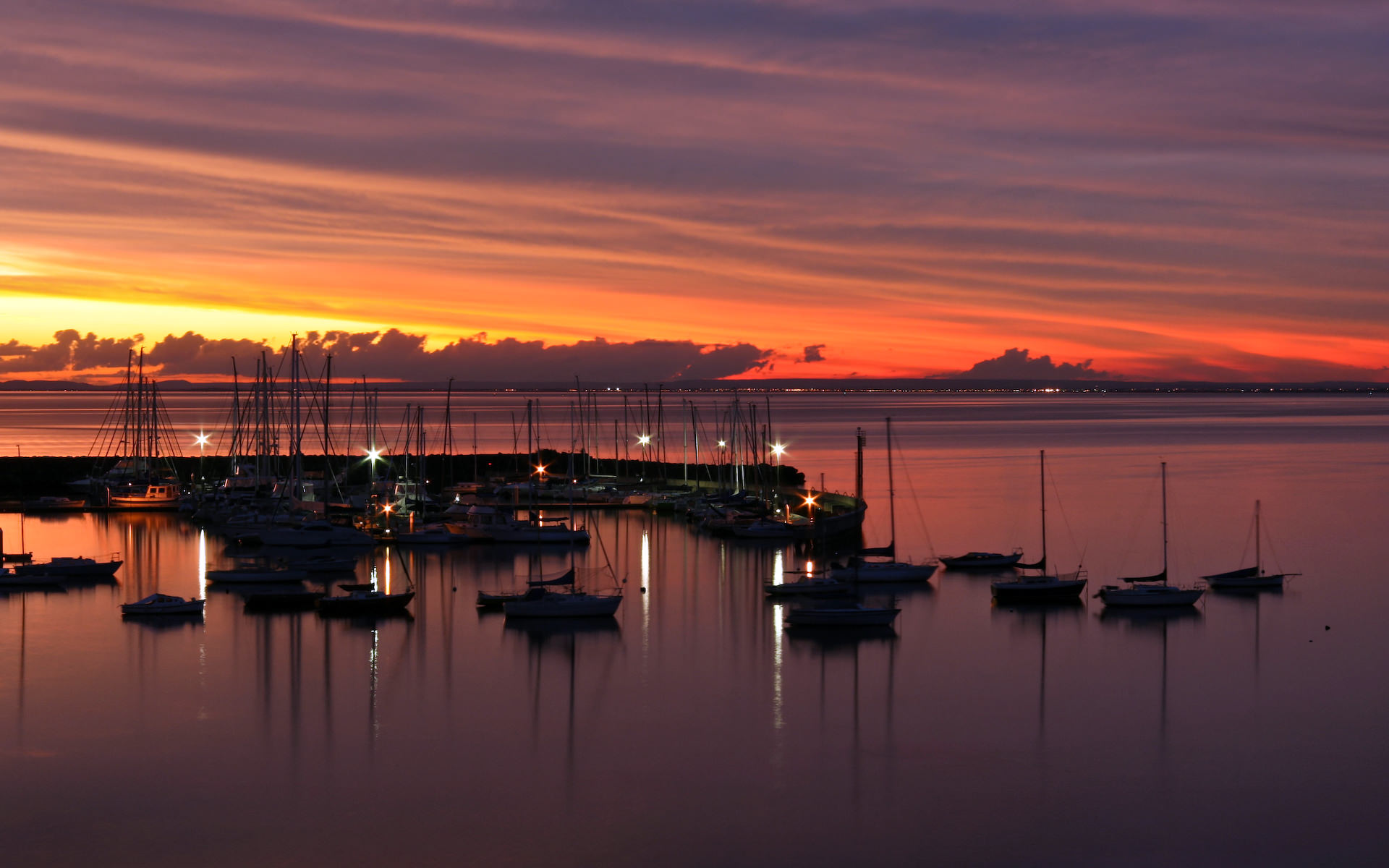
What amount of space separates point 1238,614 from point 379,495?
3243cm

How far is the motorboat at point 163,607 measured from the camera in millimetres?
27672

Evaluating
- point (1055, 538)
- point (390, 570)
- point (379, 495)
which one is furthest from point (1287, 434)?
point (390, 570)

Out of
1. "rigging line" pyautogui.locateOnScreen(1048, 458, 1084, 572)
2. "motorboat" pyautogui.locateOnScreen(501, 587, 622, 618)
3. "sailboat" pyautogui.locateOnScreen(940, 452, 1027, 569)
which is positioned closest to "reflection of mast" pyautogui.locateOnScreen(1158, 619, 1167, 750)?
"sailboat" pyautogui.locateOnScreen(940, 452, 1027, 569)

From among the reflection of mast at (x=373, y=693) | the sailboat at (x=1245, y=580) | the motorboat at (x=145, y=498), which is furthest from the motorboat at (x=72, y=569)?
the sailboat at (x=1245, y=580)

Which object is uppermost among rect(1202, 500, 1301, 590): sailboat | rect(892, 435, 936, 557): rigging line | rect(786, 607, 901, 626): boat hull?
rect(892, 435, 936, 557): rigging line

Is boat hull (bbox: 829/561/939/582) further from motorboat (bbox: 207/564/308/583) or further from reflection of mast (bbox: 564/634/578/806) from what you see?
motorboat (bbox: 207/564/308/583)

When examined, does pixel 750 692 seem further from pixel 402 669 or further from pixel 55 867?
A: pixel 55 867

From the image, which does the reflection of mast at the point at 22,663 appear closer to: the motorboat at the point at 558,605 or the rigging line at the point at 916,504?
the motorboat at the point at 558,605

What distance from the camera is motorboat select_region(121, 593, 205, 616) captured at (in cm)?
2767

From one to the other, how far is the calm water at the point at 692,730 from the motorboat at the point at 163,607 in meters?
0.53

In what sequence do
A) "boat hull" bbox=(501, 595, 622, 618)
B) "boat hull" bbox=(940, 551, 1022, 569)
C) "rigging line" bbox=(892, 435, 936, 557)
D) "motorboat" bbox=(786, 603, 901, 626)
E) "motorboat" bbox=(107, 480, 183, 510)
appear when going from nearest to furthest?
"motorboat" bbox=(786, 603, 901, 626), "boat hull" bbox=(501, 595, 622, 618), "boat hull" bbox=(940, 551, 1022, 569), "rigging line" bbox=(892, 435, 936, 557), "motorboat" bbox=(107, 480, 183, 510)

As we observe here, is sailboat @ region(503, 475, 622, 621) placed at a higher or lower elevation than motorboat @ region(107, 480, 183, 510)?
lower

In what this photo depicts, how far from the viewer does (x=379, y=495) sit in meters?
49.5

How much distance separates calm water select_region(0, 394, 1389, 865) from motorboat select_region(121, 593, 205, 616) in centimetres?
53
